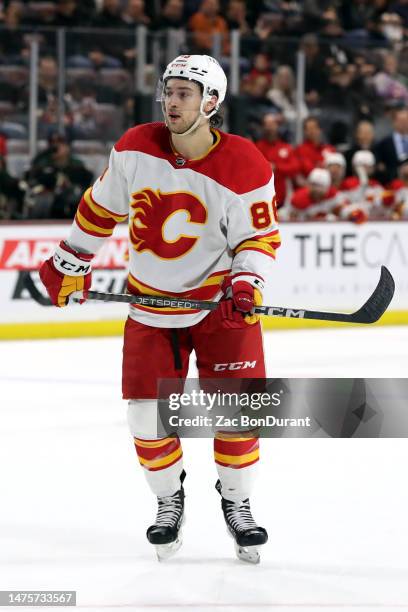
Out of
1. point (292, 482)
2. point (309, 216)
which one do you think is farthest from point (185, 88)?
point (309, 216)

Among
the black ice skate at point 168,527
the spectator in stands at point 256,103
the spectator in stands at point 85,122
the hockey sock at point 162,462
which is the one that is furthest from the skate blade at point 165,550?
the spectator in stands at point 256,103

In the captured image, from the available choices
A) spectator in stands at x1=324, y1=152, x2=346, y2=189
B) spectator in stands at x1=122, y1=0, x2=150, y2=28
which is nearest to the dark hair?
spectator in stands at x1=324, y1=152, x2=346, y2=189

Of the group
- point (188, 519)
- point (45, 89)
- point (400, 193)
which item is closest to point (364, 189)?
point (400, 193)

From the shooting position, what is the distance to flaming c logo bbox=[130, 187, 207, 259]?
332 centimetres

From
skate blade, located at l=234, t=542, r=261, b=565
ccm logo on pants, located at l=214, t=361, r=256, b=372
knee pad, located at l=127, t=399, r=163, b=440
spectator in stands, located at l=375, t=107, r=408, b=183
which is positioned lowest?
spectator in stands, located at l=375, t=107, r=408, b=183

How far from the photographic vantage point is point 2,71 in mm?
8508

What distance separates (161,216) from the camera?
131 inches

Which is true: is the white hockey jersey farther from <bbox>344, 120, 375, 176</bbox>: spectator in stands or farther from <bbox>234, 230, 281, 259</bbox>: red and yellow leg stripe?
<bbox>344, 120, 375, 176</bbox>: spectator in stands

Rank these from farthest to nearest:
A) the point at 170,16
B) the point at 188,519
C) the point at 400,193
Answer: the point at 170,16 → the point at 400,193 → the point at 188,519

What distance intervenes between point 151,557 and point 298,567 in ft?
1.28

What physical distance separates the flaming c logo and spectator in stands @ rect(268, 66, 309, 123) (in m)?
6.31

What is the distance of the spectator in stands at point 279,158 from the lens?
9039 millimetres

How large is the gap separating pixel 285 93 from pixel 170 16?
3.79 ft

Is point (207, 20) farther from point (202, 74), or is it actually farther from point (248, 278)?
point (248, 278)
